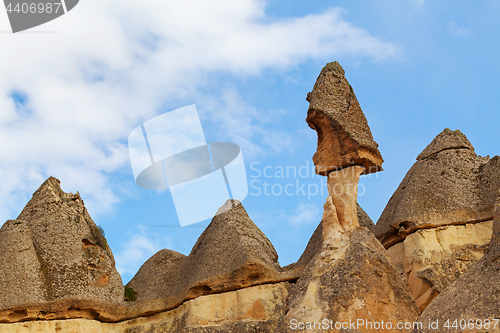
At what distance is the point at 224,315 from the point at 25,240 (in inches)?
163

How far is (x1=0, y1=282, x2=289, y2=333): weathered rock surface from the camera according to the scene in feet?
34.1

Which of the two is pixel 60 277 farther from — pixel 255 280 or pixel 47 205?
pixel 255 280

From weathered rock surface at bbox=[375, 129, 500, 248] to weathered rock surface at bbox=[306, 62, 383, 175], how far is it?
1305 millimetres

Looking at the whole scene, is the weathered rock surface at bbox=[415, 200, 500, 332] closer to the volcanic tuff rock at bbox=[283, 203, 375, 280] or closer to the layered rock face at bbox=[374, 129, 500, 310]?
the layered rock face at bbox=[374, 129, 500, 310]

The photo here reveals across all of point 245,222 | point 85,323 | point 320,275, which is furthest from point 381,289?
point 85,323

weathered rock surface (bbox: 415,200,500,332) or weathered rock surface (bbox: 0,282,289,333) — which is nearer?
weathered rock surface (bbox: 415,200,500,332)

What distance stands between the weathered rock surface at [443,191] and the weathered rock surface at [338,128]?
130 centimetres

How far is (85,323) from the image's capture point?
1104cm

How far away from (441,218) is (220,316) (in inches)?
167

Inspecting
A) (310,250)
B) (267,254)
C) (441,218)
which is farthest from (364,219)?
(267,254)

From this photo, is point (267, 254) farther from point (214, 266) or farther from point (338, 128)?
point (338, 128)

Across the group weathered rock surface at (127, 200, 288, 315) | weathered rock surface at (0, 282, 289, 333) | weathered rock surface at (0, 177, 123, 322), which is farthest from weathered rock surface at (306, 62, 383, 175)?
weathered rock surface at (0, 177, 123, 322)

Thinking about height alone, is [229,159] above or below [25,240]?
above

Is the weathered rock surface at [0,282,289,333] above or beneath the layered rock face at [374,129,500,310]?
beneath
